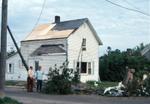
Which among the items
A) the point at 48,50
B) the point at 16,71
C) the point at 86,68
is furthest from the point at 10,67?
the point at 86,68

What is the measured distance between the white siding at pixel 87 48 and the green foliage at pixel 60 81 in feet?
75.7

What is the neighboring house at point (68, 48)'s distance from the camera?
182 ft

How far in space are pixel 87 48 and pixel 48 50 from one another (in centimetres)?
456

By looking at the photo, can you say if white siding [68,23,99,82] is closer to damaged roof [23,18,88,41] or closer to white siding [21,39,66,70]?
damaged roof [23,18,88,41]

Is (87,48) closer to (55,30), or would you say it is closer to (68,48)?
(68,48)

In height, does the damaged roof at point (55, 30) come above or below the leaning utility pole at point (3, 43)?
above

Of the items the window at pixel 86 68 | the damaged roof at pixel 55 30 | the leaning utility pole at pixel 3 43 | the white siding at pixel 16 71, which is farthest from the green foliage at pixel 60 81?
the white siding at pixel 16 71

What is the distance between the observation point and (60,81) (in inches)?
1231

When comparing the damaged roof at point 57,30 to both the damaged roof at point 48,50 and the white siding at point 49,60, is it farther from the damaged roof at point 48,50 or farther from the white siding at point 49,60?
the white siding at point 49,60

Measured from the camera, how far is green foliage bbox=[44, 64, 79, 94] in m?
31.2

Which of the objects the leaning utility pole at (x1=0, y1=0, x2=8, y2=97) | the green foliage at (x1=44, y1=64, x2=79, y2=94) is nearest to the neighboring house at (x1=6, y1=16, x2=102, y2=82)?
the green foliage at (x1=44, y1=64, x2=79, y2=94)

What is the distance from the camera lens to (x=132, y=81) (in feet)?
100.0

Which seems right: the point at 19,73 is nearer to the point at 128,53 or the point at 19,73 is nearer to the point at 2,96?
the point at 128,53

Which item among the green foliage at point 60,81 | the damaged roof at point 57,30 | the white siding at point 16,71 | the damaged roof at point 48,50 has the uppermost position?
the damaged roof at point 57,30
